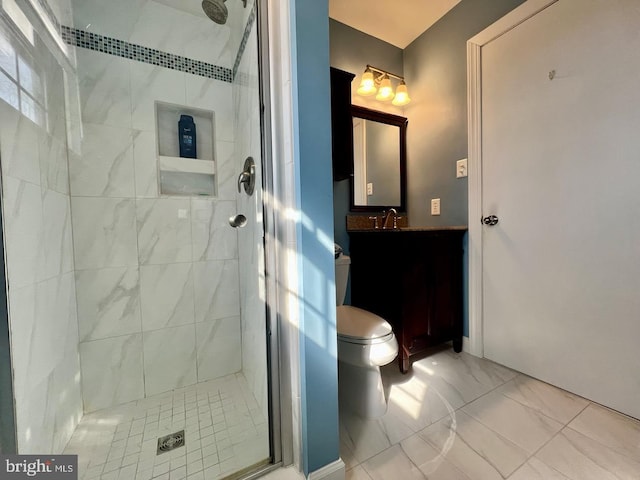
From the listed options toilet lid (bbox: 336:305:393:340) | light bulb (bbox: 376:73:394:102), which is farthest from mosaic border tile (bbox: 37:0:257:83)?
toilet lid (bbox: 336:305:393:340)

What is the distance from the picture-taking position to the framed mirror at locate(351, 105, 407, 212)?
5.96ft

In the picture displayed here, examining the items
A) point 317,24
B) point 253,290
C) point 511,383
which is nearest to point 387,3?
point 317,24

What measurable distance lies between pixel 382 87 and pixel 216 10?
3.79ft

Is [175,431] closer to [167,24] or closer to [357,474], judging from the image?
[357,474]

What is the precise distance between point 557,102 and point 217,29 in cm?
186

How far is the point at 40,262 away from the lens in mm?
930

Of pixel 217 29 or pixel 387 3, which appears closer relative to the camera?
pixel 217 29

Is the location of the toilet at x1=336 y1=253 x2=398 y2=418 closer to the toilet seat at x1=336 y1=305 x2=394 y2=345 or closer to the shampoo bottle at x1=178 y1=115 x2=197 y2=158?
the toilet seat at x1=336 y1=305 x2=394 y2=345

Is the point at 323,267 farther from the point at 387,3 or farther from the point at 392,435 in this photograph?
the point at 387,3

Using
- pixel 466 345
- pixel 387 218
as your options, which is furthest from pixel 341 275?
pixel 466 345

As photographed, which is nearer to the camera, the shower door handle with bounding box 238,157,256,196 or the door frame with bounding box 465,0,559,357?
the shower door handle with bounding box 238,157,256,196

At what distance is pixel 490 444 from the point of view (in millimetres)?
999

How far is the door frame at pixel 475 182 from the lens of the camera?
1591mm

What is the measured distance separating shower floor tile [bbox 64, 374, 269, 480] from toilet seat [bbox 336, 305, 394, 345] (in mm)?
460
